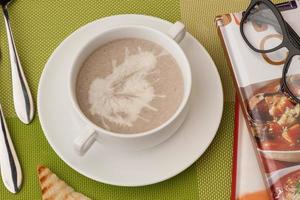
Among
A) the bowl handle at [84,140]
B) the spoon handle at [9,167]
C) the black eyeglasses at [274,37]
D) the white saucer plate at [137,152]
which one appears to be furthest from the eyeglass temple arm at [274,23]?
the spoon handle at [9,167]

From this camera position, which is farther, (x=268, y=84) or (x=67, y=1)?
(x=67, y=1)

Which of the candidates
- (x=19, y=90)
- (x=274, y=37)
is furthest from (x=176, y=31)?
(x=19, y=90)

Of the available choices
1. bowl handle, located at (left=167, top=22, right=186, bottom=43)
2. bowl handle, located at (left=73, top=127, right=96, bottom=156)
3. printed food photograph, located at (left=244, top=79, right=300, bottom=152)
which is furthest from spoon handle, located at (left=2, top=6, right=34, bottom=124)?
printed food photograph, located at (left=244, top=79, right=300, bottom=152)

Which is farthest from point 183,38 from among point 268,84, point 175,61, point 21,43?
point 21,43

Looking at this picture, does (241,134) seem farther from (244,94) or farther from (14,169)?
(14,169)

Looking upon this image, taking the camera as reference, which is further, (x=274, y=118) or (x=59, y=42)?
(x=59, y=42)

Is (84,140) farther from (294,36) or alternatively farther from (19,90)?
(294,36)

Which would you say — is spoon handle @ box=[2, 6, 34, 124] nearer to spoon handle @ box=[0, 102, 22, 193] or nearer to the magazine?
spoon handle @ box=[0, 102, 22, 193]
